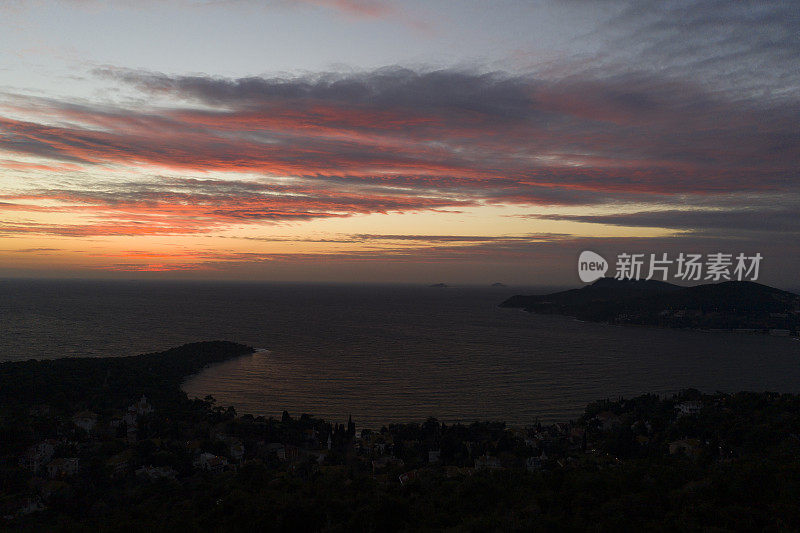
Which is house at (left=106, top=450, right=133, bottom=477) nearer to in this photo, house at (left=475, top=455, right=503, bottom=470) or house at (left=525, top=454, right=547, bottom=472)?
house at (left=475, top=455, right=503, bottom=470)

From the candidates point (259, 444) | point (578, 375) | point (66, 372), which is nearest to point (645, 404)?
point (578, 375)

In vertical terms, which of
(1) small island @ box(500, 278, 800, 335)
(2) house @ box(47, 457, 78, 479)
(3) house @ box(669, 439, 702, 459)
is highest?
(1) small island @ box(500, 278, 800, 335)

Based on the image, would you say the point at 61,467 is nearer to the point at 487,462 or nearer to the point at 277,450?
the point at 277,450

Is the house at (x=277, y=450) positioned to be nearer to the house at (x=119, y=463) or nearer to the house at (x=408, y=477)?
the house at (x=119, y=463)

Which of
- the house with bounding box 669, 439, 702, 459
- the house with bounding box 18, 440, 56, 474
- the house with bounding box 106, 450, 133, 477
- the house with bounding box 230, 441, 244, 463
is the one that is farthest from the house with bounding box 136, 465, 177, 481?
the house with bounding box 669, 439, 702, 459

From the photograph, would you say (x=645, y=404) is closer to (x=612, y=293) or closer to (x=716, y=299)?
(x=716, y=299)

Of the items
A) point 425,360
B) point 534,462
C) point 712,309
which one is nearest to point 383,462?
point 534,462
